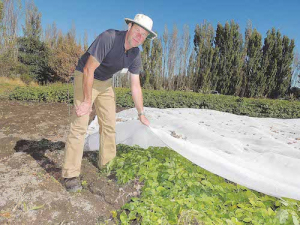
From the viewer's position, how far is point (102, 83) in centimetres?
229

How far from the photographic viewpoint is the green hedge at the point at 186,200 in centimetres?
162

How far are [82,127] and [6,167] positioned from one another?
1321 millimetres

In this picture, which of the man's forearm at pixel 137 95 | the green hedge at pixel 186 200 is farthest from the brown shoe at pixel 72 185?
the man's forearm at pixel 137 95

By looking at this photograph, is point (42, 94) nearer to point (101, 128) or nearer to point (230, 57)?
point (101, 128)

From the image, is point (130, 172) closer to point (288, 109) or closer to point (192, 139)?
point (192, 139)

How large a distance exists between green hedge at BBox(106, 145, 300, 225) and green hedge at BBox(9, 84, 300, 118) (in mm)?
6307

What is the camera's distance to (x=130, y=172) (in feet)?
7.26

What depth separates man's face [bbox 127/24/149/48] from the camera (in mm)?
2010

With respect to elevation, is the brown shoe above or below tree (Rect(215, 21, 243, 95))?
below

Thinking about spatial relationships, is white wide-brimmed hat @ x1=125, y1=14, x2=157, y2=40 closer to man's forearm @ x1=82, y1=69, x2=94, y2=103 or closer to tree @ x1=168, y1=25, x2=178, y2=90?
man's forearm @ x1=82, y1=69, x2=94, y2=103

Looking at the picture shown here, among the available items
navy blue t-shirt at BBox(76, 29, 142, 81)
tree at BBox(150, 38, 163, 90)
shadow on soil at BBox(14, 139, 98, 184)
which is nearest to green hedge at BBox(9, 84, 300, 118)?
shadow on soil at BBox(14, 139, 98, 184)

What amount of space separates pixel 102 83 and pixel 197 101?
707 centimetres

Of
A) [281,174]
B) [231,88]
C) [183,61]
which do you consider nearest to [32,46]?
[183,61]

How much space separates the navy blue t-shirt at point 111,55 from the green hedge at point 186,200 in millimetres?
936
